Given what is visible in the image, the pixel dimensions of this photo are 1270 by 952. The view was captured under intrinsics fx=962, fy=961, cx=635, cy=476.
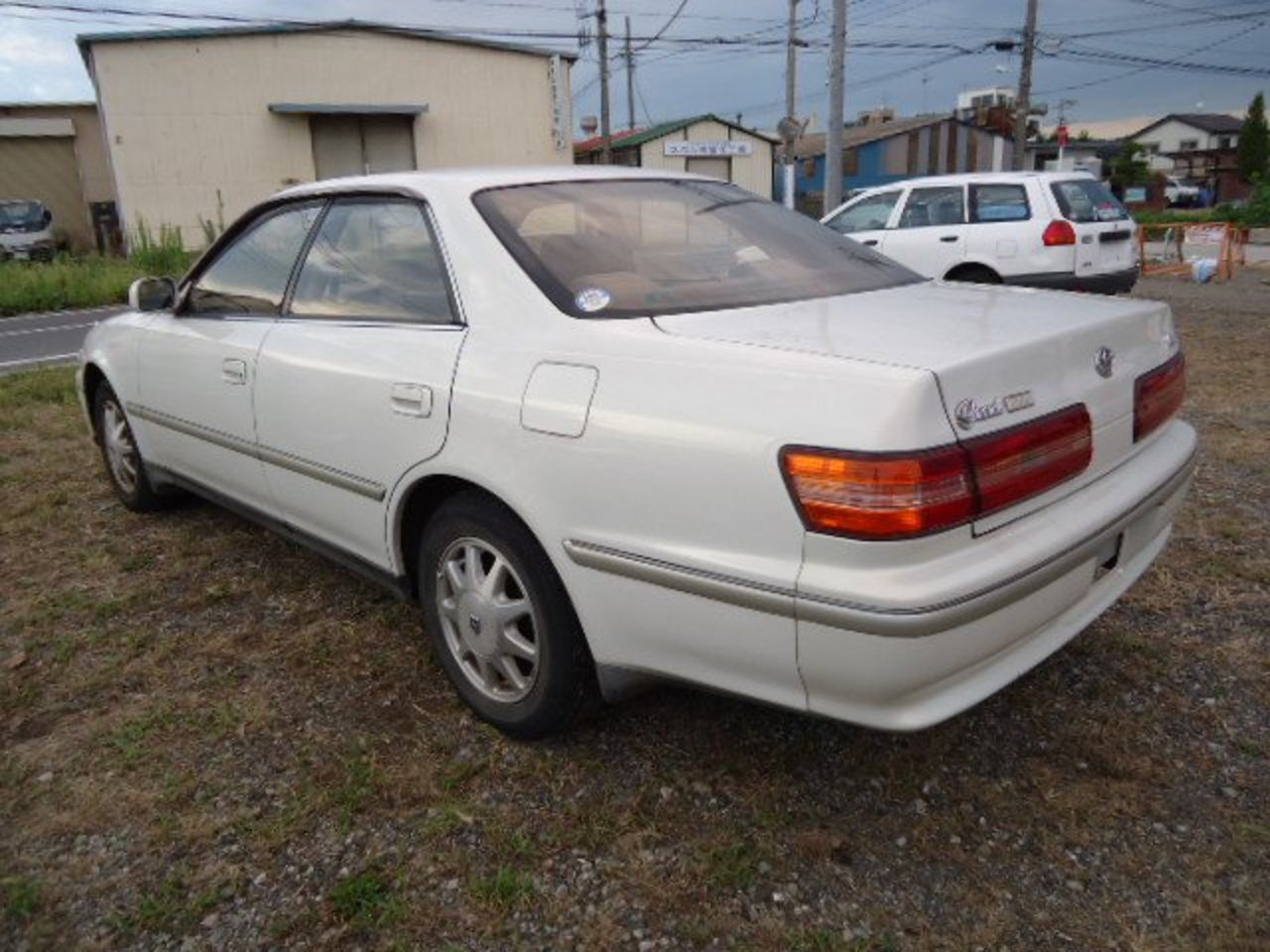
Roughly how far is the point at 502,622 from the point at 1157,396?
1.79 meters

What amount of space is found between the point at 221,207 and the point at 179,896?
2497cm

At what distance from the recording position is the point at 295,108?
25547 mm

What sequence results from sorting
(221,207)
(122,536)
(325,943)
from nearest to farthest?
(325,943) → (122,536) → (221,207)

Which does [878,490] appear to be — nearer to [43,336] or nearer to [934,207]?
[934,207]

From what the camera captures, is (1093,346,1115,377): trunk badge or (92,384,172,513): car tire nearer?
(1093,346,1115,377): trunk badge

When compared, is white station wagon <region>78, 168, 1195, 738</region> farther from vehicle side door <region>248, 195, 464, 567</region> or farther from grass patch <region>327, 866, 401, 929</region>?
grass patch <region>327, 866, 401, 929</region>

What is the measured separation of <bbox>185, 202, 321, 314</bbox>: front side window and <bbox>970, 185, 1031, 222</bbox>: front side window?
7686mm

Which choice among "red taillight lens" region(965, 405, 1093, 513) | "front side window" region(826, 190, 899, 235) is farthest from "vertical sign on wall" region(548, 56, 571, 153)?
"red taillight lens" region(965, 405, 1093, 513)

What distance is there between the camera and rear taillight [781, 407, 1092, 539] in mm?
1754

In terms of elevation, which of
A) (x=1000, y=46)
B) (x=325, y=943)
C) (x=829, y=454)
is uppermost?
(x=1000, y=46)

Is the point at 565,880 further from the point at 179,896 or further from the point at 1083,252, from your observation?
the point at 1083,252

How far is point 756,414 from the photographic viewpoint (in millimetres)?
1877

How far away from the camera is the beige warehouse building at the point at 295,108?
945 inches

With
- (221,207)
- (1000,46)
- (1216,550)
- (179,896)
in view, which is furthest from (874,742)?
(1000,46)
